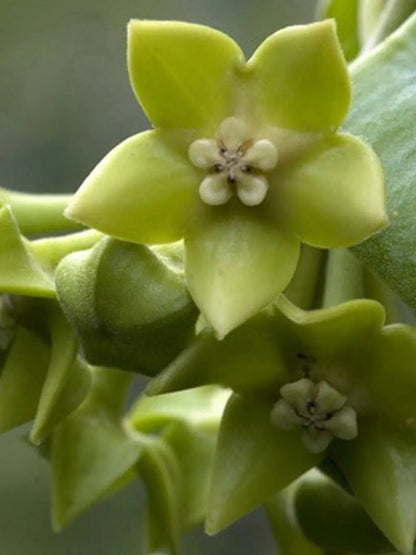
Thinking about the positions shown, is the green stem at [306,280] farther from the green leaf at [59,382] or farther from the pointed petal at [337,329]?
the green leaf at [59,382]

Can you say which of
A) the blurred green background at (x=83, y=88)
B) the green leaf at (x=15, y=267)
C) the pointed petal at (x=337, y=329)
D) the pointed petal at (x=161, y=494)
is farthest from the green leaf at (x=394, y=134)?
the blurred green background at (x=83, y=88)

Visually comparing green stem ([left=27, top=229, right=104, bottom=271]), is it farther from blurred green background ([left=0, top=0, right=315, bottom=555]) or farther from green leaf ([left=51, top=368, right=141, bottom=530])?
blurred green background ([left=0, top=0, right=315, bottom=555])

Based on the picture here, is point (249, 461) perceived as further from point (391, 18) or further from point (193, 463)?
point (391, 18)

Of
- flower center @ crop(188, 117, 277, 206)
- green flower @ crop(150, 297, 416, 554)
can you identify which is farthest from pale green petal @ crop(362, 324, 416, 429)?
flower center @ crop(188, 117, 277, 206)

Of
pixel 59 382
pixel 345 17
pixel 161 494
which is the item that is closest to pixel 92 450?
pixel 161 494

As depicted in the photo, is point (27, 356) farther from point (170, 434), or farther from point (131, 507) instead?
point (131, 507)

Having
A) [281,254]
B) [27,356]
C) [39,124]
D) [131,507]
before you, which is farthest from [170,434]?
[39,124]
